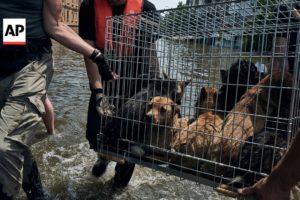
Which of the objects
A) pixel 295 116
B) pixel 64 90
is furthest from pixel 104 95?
pixel 64 90

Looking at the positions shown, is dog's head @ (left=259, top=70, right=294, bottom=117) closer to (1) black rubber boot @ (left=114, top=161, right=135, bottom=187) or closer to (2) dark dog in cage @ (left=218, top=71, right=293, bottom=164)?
(2) dark dog in cage @ (left=218, top=71, right=293, bottom=164)

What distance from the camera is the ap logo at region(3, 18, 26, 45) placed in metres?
3.79

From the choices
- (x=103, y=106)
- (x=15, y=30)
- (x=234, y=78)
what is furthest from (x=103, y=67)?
(x=234, y=78)

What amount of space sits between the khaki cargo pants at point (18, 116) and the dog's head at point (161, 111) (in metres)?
1.00

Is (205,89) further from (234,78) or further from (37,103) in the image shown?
(37,103)

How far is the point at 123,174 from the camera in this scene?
202 inches

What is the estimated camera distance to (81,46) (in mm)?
4180

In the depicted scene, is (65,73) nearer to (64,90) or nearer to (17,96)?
(64,90)

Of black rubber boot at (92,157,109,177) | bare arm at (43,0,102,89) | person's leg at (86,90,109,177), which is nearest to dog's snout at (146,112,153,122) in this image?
person's leg at (86,90,109,177)

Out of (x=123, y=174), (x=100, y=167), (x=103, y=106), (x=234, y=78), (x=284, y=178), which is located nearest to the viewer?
(x=284, y=178)

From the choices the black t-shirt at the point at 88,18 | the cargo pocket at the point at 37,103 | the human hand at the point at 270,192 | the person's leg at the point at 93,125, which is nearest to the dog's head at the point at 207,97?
the person's leg at the point at 93,125

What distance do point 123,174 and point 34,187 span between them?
44.4 inches

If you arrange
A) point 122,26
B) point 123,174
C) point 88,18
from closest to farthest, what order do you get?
1. point 122,26
2. point 88,18
3. point 123,174

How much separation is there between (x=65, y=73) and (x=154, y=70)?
9526 millimetres
